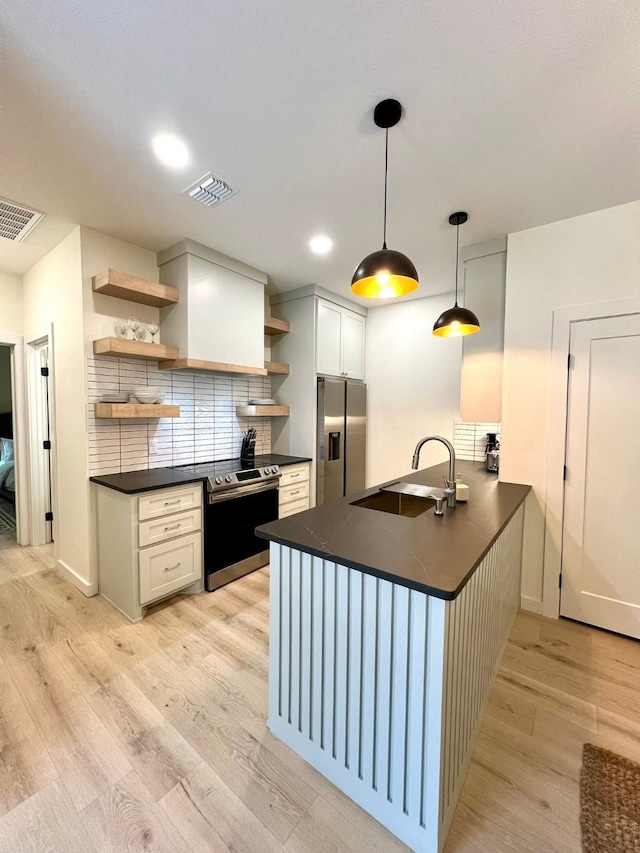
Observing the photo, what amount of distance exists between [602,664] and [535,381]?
175 centimetres

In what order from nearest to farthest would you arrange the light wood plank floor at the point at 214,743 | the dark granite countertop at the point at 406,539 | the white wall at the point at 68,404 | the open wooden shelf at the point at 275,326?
the dark granite countertop at the point at 406,539 → the light wood plank floor at the point at 214,743 → the white wall at the point at 68,404 → the open wooden shelf at the point at 275,326

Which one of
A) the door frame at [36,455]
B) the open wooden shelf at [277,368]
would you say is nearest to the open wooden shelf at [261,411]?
the open wooden shelf at [277,368]

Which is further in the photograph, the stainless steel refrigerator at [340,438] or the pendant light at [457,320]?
the stainless steel refrigerator at [340,438]

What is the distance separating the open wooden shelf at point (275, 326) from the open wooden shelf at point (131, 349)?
1159 millimetres

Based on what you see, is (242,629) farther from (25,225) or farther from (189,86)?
(25,225)

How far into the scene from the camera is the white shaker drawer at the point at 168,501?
2365 mm

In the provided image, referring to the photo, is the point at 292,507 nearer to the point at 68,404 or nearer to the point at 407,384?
the point at 407,384

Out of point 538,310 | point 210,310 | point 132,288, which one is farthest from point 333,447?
point 132,288

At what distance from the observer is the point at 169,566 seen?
2.53 metres

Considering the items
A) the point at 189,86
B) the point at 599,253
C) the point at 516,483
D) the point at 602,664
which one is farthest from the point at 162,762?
the point at 599,253

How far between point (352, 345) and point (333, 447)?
1297 millimetres

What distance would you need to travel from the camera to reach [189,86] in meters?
1.43

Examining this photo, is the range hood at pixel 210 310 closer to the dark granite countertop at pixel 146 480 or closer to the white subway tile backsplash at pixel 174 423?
the white subway tile backsplash at pixel 174 423

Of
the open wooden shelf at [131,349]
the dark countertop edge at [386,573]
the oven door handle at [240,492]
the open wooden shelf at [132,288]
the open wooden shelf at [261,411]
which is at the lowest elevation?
the oven door handle at [240,492]
